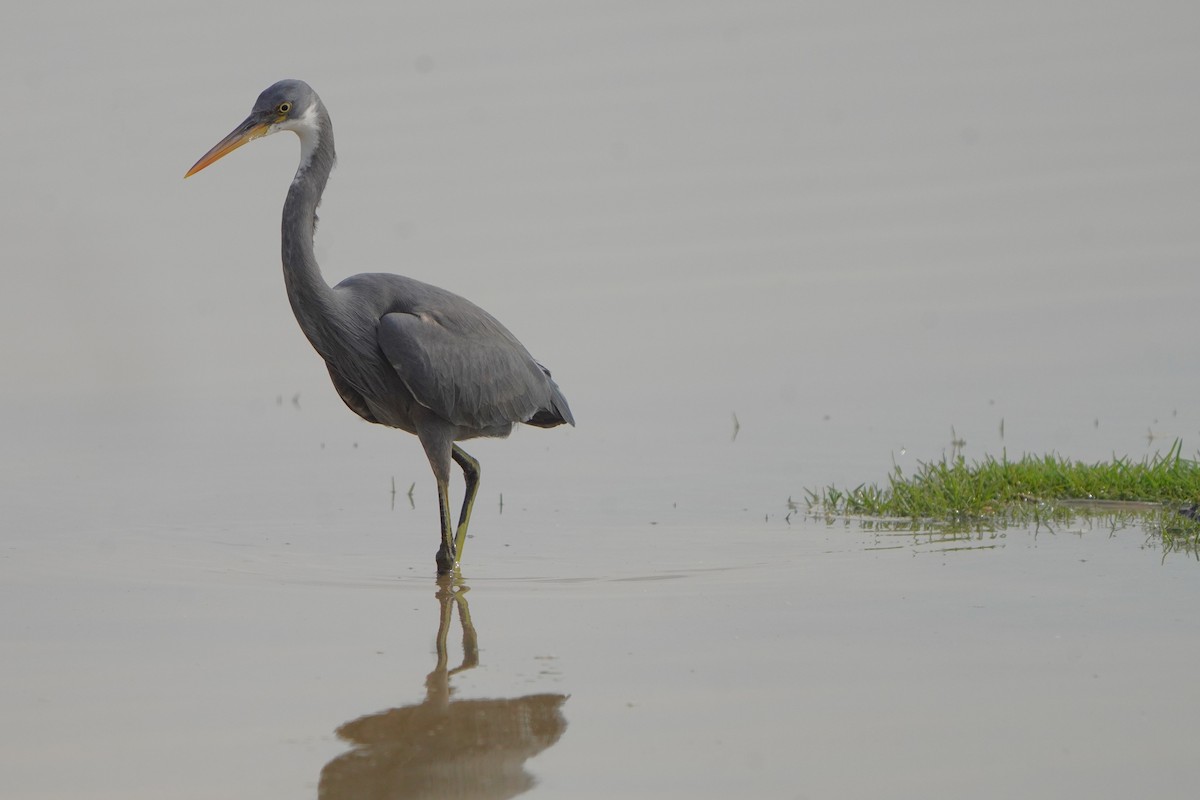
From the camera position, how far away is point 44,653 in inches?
244

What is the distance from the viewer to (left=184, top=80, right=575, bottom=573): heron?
25.6ft

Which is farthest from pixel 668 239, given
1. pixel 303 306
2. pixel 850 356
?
pixel 303 306

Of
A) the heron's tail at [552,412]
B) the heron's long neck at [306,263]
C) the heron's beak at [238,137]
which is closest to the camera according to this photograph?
the heron's long neck at [306,263]

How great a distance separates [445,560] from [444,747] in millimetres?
2691

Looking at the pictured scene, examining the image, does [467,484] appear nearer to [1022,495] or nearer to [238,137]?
[238,137]

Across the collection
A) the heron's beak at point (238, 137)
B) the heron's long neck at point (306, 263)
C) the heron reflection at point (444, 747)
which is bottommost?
the heron reflection at point (444, 747)

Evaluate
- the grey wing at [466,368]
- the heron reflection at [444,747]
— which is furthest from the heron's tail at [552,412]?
the heron reflection at [444,747]

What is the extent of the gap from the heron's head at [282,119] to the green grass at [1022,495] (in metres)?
3.02

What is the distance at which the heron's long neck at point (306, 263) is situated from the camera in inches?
305

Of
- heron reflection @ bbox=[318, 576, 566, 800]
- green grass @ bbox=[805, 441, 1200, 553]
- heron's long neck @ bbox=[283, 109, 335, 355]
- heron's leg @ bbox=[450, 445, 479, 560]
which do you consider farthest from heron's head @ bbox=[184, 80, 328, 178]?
heron reflection @ bbox=[318, 576, 566, 800]

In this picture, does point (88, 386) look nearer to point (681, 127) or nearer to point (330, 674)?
point (330, 674)

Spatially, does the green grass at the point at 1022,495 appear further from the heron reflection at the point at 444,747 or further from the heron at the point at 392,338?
the heron reflection at the point at 444,747

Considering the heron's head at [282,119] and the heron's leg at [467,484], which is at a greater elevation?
the heron's head at [282,119]

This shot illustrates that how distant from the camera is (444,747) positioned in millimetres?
5125
